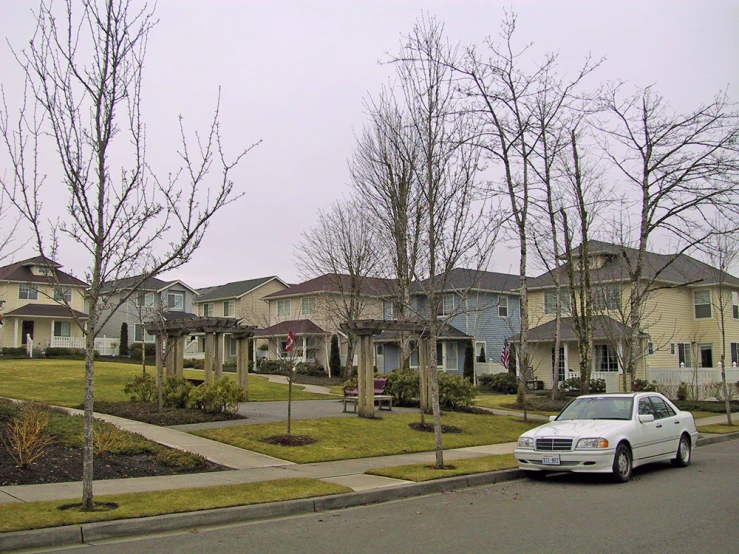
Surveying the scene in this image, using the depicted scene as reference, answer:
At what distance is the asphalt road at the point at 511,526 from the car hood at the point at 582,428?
0.90 meters

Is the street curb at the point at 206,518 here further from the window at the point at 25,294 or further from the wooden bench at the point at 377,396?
the window at the point at 25,294

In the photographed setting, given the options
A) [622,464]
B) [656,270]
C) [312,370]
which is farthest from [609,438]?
[312,370]

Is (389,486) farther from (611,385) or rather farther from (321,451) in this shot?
(611,385)

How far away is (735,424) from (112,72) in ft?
73.4

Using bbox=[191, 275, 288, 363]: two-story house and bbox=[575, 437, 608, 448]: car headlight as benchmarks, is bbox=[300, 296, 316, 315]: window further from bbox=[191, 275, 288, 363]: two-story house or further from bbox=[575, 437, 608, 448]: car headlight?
bbox=[575, 437, 608, 448]: car headlight

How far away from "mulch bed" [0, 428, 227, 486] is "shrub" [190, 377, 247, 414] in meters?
5.48

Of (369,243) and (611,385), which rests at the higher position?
(369,243)

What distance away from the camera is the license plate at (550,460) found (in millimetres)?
12133

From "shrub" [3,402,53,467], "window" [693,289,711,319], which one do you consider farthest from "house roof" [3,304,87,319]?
"window" [693,289,711,319]

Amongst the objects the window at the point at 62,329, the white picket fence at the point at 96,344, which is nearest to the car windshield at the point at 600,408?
the white picket fence at the point at 96,344

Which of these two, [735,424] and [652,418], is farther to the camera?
[735,424]

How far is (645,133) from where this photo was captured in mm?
27031

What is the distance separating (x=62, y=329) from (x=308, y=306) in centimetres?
1861

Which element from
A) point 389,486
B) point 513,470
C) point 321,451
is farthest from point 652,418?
point 321,451
